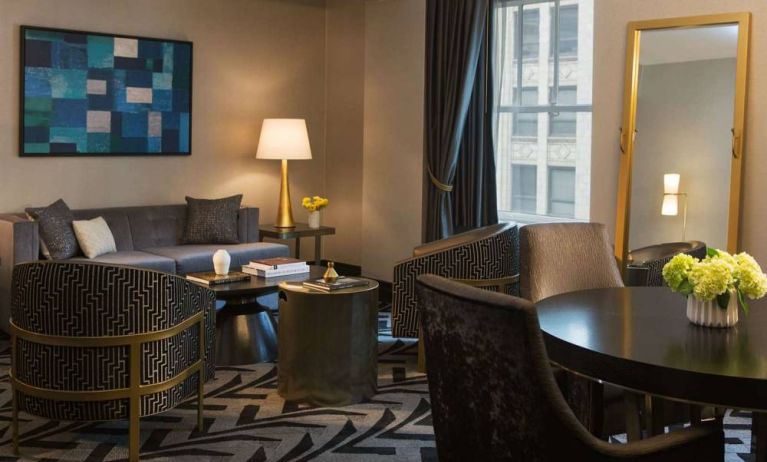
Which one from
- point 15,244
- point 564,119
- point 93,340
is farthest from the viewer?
point 564,119

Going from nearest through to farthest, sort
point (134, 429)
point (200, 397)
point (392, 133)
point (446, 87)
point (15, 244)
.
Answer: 1. point (134, 429)
2. point (200, 397)
3. point (15, 244)
4. point (446, 87)
5. point (392, 133)

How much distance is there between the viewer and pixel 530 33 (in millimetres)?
6188

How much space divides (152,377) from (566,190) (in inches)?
140

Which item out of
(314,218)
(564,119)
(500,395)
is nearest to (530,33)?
(564,119)

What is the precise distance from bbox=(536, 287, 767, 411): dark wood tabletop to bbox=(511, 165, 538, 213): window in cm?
324

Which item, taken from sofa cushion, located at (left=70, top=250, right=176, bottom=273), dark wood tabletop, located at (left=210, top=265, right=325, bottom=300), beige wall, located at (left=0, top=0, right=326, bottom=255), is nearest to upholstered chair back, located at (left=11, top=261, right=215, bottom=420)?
dark wood tabletop, located at (left=210, top=265, right=325, bottom=300)

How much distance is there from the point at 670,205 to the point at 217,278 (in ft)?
8.27

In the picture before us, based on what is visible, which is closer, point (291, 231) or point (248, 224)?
point (248, 224)

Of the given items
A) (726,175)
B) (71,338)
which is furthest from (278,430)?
(726,175)

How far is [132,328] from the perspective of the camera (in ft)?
10.8

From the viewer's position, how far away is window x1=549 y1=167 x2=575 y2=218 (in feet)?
19.9

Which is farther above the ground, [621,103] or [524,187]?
[621,103]


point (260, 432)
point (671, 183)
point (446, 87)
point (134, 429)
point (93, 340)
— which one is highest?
point (446, 87)

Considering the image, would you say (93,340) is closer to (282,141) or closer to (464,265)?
(464,265)
